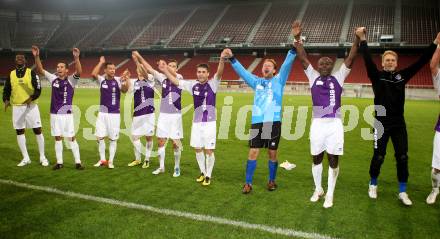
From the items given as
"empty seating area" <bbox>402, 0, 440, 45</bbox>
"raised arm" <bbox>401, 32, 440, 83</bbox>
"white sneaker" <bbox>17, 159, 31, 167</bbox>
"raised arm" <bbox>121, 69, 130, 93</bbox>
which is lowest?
"white sneaker" <bbox>17, 159, 31, 167</bbox>

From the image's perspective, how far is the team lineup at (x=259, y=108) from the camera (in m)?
5.68

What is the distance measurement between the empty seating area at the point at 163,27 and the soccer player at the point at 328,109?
153 feet

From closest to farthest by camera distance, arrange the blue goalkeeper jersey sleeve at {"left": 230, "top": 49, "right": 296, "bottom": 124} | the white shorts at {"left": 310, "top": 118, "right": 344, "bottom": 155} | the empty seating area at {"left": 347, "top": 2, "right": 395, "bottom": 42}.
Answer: the white shorts at {"left": 310, "top": 118, "right": 344, "bottom": 155}, the blue goalkeeper jersey sleeve at {"left": 230, "top": 49, "right": 296, "bottom": 124}, the empty seating area at {"left": 347, "top": 2, "right": 395, "bottom": 42}

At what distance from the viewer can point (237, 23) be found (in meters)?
50.2

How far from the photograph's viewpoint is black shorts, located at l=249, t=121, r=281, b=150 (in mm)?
6336

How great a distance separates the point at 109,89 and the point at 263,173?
4.01m

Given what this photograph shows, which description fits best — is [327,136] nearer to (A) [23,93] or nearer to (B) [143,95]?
(B) [143,95]

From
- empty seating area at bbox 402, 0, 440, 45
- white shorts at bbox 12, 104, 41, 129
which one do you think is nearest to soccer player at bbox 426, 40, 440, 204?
white shorts at bbox 12, 104, 41, 129

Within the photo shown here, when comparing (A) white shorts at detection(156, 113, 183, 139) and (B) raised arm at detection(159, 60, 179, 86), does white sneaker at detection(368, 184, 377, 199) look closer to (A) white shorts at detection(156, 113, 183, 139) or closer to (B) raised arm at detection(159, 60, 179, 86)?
(A) white shorts at detection(156, 113, 183, 139)

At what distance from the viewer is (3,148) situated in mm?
9844

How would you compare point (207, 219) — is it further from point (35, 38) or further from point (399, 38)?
point (35, 38)

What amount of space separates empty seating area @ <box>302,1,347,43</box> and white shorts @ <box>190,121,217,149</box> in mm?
38523

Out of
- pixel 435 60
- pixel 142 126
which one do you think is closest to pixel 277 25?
pixel 142 126

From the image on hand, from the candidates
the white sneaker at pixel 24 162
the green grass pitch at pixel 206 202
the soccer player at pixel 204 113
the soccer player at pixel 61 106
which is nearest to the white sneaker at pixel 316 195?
the green grass pitch at pixel 206 202
